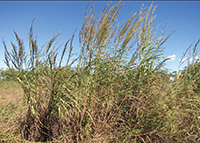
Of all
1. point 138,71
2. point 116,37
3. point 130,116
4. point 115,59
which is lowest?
point 130,116

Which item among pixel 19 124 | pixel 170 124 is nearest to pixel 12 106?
pixel 19 124

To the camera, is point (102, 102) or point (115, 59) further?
point (115, 59)

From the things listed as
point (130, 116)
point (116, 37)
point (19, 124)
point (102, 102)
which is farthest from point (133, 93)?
point (19, 124)

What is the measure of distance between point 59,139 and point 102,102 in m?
0.74

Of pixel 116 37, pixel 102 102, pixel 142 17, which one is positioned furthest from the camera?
pixel 142 17

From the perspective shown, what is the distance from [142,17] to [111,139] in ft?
6.34

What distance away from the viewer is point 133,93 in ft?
7.29

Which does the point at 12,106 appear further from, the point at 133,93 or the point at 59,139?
the point at 133,93

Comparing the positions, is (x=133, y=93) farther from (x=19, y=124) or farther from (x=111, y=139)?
(x=19, y=124)

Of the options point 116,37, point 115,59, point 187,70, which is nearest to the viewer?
point 115,59

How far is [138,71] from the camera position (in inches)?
87.1

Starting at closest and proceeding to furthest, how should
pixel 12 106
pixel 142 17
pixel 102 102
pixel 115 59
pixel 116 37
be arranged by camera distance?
pixel 102 102 < pixel 115 59 < pixel 116 37 < pixel 142 17 < pixel 12 106

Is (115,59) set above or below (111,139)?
above

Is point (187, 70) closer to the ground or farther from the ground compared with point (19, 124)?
farther from the ground
